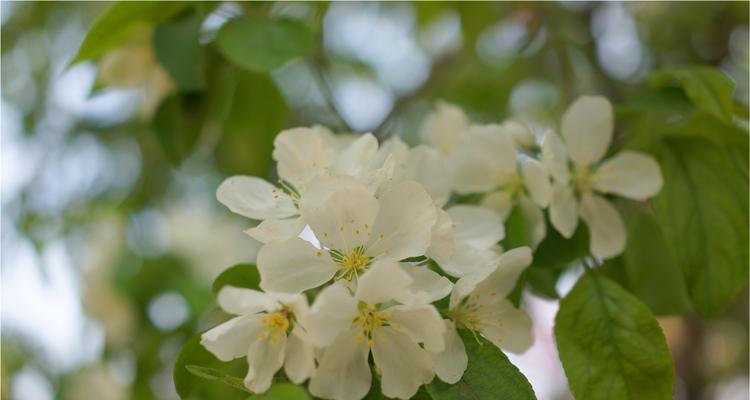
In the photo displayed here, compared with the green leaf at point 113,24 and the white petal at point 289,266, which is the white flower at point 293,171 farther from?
the green leaf at point 113,24

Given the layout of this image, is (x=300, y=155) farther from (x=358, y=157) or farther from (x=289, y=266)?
(x=289, y=266)

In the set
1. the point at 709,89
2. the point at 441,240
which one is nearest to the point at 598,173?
the point at 709,89

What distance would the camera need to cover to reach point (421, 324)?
1.99 feet

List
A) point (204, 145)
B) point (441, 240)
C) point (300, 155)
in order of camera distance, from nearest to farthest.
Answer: point (441, 240) → point (300, 155) → point (204, 145)

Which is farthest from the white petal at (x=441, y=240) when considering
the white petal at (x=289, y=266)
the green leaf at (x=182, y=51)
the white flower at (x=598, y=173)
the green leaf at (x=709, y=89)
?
the green leaf at (x=182, y=51)

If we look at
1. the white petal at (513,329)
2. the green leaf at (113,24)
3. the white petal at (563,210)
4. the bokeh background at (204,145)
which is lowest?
the bokeh background at (204,145)

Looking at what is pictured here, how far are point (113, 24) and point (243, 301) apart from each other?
0.50m

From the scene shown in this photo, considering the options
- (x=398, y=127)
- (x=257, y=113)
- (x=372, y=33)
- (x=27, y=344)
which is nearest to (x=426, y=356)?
(x=257, y=113)

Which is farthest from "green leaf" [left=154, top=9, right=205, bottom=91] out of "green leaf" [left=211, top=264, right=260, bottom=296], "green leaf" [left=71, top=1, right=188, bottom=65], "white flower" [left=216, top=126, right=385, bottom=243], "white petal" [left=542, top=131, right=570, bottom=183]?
"white petal" [left=542, top=131, right=570, bottom=183]

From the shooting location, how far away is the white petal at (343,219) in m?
0.65

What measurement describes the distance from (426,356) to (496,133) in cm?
34

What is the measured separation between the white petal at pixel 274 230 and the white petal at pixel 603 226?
354 mm

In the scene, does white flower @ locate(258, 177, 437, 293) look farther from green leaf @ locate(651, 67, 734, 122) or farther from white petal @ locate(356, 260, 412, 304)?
green leaf @ locate(651, 67, 734, 122)

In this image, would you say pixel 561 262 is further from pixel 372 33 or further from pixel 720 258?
pixel 372 33
